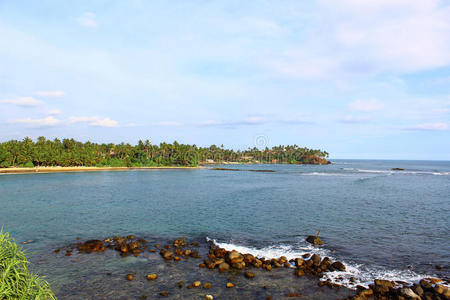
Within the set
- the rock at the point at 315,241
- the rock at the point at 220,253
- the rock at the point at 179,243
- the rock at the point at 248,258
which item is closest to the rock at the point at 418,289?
the rock at the point at 315,241

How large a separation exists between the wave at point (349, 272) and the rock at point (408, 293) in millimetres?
1856

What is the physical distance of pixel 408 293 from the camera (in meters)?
14.3

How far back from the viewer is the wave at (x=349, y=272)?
16.6m

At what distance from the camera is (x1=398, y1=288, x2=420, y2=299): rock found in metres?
14.1

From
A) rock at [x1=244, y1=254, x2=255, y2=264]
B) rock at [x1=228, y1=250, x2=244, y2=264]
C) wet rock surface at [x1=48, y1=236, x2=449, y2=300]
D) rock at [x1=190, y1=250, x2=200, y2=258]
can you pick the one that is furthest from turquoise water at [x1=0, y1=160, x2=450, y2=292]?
rock at [x1=190, y1=250, x2=200, y2=258]

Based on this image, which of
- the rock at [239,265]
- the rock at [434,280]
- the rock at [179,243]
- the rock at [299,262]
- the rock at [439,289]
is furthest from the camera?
the rock at [179,243]

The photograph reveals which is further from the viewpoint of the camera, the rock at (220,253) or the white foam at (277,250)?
the white foam at (277,250)

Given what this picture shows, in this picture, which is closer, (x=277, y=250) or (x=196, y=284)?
(x=196, y=284)

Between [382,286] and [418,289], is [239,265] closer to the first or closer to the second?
[382,286]

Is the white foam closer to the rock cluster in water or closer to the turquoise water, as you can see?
the turquoise water

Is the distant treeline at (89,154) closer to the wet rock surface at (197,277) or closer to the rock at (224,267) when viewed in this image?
the wet rock surface at (197,277)

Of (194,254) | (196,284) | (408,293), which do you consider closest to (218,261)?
(194,254)

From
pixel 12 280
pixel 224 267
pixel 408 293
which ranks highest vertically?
pixel 12 280

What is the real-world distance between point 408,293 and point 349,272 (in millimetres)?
3830
